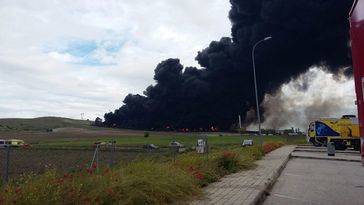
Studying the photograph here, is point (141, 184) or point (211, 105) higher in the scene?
point (211, 105)

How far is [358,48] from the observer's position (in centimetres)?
770

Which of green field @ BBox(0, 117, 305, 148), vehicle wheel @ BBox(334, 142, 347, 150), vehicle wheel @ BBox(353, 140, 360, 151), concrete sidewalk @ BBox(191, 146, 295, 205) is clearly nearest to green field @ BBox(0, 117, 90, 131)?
green field @ BBox(0, 117, 305, 148)

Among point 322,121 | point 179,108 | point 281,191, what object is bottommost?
point 281,191

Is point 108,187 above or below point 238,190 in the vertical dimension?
above

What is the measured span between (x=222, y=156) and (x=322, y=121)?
104ft

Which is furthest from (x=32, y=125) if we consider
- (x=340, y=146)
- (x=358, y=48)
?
(x=358, y=48)

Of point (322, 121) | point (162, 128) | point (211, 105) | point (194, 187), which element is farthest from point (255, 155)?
point (162, 128)

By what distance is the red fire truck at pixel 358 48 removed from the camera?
24.5 ft

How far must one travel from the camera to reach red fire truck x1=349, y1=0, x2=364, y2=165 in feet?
24.5

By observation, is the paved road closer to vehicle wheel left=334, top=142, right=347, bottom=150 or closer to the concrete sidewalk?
the concrete sidewalk

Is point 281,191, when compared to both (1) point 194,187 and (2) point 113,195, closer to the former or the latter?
(1) point 194,187

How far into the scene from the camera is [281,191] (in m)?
12.2

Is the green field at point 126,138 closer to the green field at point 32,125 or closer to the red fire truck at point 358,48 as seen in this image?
the red fire truck at point 358,48

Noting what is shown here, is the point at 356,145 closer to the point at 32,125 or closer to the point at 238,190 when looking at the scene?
the point at 238,190
